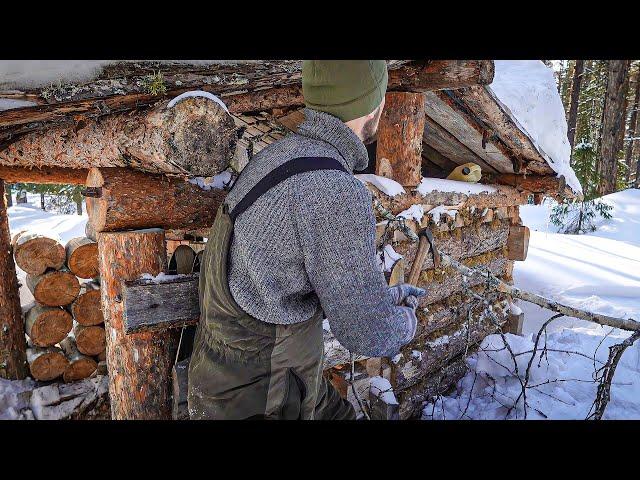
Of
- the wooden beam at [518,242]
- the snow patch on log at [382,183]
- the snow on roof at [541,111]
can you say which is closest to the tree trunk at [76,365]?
the snow patch on log at [382,183]

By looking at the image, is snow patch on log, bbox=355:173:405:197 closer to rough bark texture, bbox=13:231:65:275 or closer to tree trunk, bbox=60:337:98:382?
rough bark texture, bbox=13:231:65:275

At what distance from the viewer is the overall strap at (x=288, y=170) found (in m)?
1.52

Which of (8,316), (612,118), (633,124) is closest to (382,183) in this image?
(8,316)

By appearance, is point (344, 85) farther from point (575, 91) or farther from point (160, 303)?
point (575, 91)

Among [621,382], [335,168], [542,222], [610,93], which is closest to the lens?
[335,168]

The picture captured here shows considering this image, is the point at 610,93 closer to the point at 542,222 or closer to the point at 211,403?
the point at 542,222

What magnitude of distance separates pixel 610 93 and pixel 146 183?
14.2 metres

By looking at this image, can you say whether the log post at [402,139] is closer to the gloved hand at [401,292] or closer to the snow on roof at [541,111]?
the snow on roof at [541,111]

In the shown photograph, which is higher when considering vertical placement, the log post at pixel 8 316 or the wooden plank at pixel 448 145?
the wooden plank at pixel 448 145

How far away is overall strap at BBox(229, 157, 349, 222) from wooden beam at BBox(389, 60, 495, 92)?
A: 1.81 m

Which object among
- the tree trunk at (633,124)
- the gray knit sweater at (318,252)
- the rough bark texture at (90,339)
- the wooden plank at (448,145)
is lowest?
the rough bark texture at (90,339)

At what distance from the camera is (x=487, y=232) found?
17.1ft

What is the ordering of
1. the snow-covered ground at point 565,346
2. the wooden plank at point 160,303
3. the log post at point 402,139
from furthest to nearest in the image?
1. the snow-covered ground at point 565,346
2. the log post at point 402,139
3. the wooden plank at point 160,303
